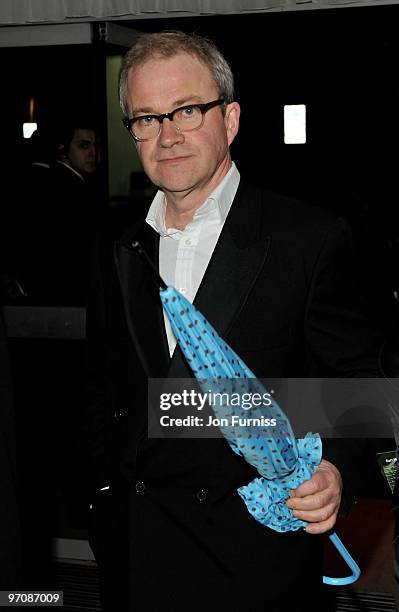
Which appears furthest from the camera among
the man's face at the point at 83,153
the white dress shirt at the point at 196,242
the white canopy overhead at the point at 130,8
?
the man's face at the point at 83,153

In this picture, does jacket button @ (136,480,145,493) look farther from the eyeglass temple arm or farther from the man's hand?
the eyeglass temple arm

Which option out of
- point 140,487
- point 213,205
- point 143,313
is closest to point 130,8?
point 213,205

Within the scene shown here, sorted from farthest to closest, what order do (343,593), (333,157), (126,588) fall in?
(333,157) → (343,593) → (126,588)

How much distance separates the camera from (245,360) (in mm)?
1738

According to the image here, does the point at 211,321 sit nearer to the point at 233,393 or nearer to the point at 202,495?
the point at 202,495

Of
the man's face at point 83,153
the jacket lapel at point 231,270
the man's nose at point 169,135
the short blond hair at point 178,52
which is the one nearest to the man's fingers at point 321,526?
the jacket lapel at point 231,270

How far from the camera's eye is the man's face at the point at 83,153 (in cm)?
404

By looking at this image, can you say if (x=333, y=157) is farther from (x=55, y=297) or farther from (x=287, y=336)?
(x=287, y=336)

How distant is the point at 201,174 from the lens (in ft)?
A: 5.84

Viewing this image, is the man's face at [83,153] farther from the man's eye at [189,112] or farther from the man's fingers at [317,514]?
the man's fingers at [317,514]

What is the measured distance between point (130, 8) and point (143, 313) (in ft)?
7.61

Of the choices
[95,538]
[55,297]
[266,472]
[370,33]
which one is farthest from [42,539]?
[370,33]

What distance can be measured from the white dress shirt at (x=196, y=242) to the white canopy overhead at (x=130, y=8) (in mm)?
1926

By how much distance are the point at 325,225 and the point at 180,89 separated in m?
0.41
